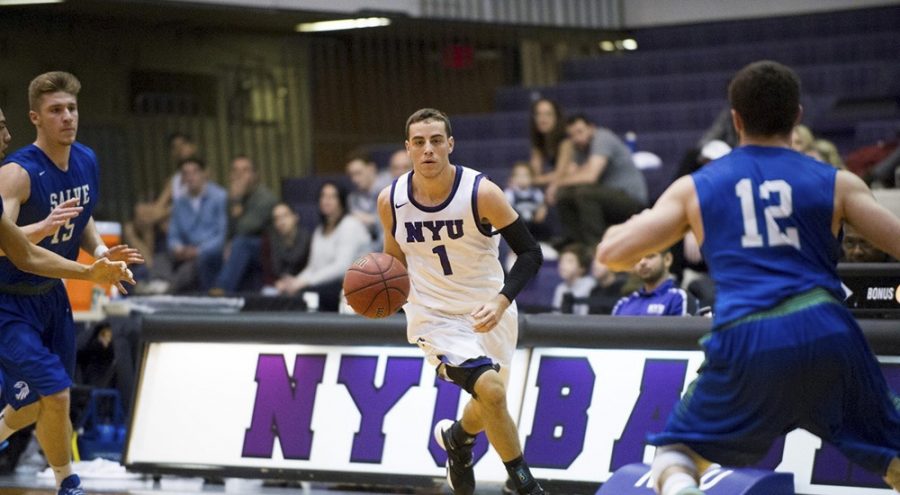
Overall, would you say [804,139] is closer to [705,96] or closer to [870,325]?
[870,325]

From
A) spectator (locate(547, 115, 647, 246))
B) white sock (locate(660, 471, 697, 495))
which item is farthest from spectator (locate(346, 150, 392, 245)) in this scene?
white sock (locate(660, 471, 697, 495))

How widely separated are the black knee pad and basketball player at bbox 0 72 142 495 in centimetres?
170

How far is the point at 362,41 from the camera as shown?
18844 millimetres

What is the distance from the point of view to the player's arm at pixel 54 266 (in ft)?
23.7

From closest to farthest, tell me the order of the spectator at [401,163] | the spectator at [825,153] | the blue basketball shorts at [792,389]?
the blue basketball shorts at [792,389]
the spectator at [825,153]
the spectator at [401,163]

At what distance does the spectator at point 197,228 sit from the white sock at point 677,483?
9.89 m

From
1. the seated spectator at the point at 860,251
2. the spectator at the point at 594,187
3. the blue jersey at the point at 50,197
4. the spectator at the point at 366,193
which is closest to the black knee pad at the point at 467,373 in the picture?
the blue jersey at the point at 50,197

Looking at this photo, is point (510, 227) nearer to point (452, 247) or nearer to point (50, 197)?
point (452, 247)

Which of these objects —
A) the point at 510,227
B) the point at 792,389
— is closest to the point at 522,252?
the point at 510,227

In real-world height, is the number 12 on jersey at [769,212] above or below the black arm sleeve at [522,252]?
above

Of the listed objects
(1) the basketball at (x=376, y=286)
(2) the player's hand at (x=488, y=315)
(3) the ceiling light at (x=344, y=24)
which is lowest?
(2) the player's hand at (x=488, y=315)

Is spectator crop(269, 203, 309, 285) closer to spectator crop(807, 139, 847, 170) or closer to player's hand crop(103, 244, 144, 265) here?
spectator crop(807, 139, 847, 170)

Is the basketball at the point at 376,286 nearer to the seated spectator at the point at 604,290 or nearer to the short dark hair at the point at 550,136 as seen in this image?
the seated spectator at the point at 604,290

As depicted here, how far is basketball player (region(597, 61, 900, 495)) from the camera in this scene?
4.99 m
